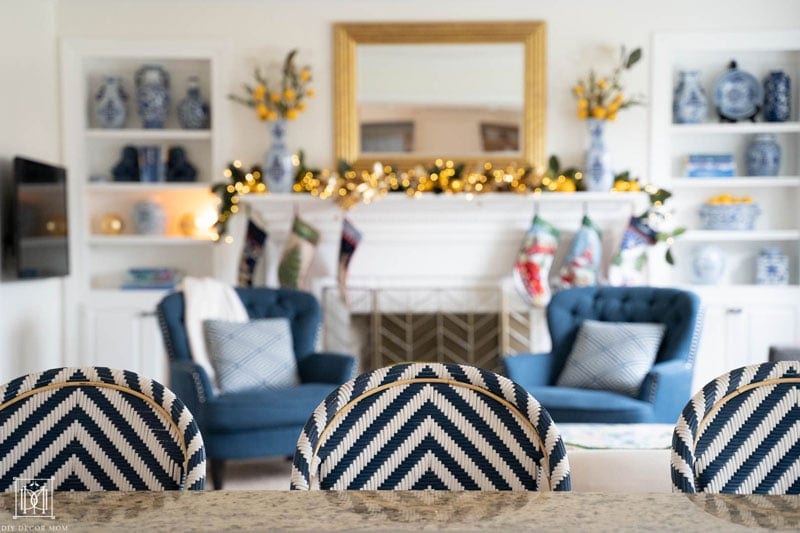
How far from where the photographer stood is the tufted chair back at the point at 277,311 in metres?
4.40

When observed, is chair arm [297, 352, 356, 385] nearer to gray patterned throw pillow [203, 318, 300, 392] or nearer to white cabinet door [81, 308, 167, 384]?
gray patterned throw pillow [203, 318, 300, 392]

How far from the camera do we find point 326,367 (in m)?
4.49

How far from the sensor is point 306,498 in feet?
3.66

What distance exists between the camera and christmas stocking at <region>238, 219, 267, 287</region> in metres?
5.64

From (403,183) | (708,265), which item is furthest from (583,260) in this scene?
(403,183)

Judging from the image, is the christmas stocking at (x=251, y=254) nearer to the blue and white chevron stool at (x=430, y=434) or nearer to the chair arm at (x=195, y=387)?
the chair arm at (x=195, y=387)

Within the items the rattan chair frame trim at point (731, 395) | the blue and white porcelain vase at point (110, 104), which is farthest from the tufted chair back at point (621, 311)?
the rattan chair frame trim at point (731, 395)

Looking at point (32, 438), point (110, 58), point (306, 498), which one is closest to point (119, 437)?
point (32, 438)

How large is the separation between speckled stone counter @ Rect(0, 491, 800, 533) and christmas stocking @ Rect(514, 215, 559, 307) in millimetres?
4414

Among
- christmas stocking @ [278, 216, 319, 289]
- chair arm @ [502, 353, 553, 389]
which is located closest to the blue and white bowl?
chair arm @ [502, 353, 553, 389]

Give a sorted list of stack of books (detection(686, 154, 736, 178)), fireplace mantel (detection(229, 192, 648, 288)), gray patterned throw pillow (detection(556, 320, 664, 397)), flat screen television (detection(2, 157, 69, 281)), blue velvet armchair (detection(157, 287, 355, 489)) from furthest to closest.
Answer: stack of books (detection(686, 154, 736, 178)) → fireplace mantel (detection(229, 192, 648, 288)) → flat screen television (detection(2, 157, 69, 281)) → gray patterned throw pillow (detection(556, 320, 664, 397)) → blue velvet armchair (detection(157, 287, 355, 489))

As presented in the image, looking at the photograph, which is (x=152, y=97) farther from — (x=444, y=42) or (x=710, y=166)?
(x=710, y=166)

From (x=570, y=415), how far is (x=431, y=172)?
209 cm

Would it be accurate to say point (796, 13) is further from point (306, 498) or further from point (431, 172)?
point (306, 498)
